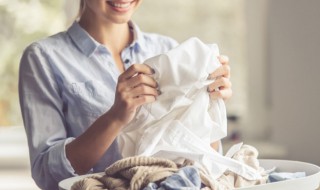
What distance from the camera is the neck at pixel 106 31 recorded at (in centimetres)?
129

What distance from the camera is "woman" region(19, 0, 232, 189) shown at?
43.2 inches

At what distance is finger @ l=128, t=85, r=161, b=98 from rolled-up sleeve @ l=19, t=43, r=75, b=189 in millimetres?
222

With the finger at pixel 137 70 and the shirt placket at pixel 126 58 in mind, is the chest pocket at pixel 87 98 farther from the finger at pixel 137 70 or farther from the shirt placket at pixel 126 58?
the finger at pixel 137 70

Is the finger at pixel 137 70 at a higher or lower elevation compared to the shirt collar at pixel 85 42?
lower

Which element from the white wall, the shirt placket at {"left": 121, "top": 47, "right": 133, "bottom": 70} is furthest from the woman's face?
the white wall

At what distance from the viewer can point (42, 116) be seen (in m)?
1.17

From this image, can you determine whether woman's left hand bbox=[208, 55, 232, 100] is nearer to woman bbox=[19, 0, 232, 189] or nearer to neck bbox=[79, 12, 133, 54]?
woman bbox=[19, 0, 232, 189]

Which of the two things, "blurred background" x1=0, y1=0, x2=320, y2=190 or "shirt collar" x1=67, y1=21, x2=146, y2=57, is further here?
"blurred background" x1=0, y1=0, x2=320, y2=190

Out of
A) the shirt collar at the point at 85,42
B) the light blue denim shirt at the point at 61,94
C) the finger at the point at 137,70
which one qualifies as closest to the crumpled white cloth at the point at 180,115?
the finger at the point at 137,70

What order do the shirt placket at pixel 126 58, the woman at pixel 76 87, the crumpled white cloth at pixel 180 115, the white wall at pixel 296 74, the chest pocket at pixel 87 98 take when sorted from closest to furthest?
the crumpled white cloth at pixel 180 115 < the woman at pixel 76 87 < the chest pocket at pixel 87 98 < the shirt placket at pixel 126 58 < the white wall at pixel 296 74

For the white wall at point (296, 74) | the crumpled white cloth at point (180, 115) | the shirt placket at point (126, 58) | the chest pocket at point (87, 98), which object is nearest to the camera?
the crumpled white cloth at point (180, 115)

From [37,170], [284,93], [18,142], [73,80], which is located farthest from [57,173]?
[18,142]

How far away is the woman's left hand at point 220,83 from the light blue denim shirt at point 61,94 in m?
0.25

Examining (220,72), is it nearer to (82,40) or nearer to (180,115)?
(180,115)
